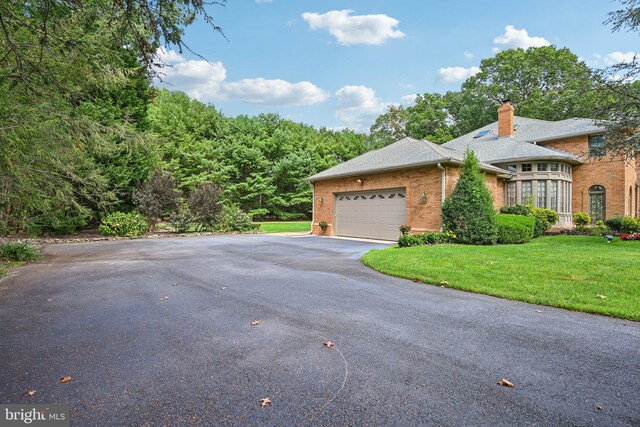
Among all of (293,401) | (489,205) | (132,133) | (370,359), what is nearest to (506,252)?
(489,205)

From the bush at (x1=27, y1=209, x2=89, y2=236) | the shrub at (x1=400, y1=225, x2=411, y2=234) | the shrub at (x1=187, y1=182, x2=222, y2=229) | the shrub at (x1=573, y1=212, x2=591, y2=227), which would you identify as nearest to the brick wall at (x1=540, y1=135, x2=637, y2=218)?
the shrub at (x1=573, y1=212, x2=591, y2=227)

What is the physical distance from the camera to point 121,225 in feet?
48.7

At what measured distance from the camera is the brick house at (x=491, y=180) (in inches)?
492

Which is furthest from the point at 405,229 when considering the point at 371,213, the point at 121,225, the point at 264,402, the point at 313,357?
the point at 121,225

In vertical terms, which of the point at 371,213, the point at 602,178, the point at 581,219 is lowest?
the point at 581,219

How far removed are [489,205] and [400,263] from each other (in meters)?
5.25

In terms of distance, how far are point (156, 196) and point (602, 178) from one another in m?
23.6

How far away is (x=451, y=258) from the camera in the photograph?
7.30 m

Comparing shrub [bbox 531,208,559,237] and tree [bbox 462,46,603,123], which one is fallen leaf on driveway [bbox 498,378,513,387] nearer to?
shrub [bbox 531,208,559,237]

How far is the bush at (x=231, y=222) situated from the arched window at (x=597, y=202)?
63.0 feet

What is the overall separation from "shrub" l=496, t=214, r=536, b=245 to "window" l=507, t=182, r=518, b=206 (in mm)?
5430

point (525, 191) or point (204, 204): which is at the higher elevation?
point (525, 191)

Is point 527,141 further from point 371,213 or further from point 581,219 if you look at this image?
point 371,213

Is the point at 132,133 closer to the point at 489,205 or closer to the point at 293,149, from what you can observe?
the point at 489,205
